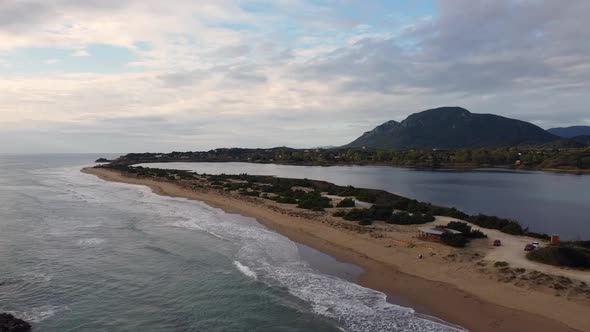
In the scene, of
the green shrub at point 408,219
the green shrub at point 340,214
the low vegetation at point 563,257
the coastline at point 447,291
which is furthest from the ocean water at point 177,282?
the low vegetation at point 563,257

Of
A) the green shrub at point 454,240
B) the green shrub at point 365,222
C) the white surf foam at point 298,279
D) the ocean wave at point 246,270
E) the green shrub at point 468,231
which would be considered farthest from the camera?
the green shrub at point 365,222

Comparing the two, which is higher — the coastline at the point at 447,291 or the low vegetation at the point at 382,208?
the low vegetation at the point at 382,208

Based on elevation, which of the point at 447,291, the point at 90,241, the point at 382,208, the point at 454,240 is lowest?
the point at 447,291

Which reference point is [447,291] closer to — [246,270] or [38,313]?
[246,270]

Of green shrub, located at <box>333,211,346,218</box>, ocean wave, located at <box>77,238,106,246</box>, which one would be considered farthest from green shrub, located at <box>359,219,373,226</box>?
ocean wave, located at <box>77,238,106,246</box>

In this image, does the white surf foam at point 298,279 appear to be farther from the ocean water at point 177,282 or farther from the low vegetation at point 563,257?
the low vegetation at point 563,257

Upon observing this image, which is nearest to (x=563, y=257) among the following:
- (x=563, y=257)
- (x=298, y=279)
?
(x=563, y=257)
